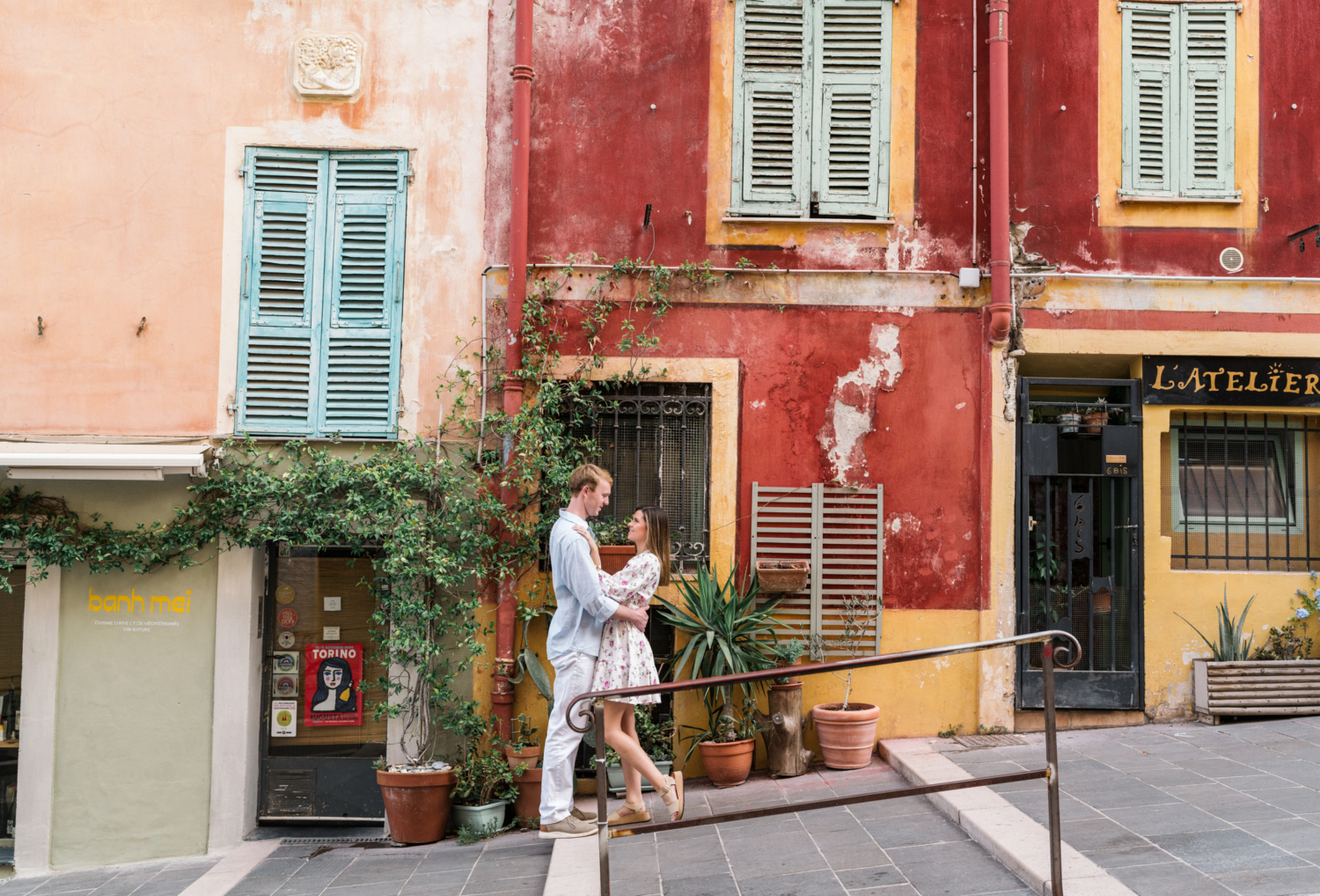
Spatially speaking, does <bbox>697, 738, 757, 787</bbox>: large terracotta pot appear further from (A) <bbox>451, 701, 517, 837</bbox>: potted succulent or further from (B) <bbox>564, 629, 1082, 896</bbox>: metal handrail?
(B) <bbox>564, 629, 1082, 896</bbox>: metal handrail

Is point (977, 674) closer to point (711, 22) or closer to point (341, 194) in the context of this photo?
point (711, 22)

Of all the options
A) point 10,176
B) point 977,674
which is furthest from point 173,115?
point 977,674

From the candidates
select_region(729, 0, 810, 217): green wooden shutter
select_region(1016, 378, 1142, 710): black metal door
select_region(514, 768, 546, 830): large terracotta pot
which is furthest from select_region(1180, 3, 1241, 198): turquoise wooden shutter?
select_region(514, 768, 546, 830): large terracotta pot

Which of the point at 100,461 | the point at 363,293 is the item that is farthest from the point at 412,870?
the point at 363,293

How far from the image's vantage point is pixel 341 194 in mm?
7531

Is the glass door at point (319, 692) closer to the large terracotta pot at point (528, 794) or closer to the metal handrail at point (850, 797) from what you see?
the large terracotta pot at point (528, 794)

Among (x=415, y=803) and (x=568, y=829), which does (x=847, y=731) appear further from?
(x=415, y=803)

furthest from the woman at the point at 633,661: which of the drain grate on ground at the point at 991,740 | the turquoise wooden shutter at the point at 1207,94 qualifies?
the turquoise wooden shutter at the point at 1207,94

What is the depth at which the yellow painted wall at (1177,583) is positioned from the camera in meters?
7.38

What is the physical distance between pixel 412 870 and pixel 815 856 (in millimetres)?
2494

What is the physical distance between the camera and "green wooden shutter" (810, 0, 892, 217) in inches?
295

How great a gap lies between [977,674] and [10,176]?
7.97 m

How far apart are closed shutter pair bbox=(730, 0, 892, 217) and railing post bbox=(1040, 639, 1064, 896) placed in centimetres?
413

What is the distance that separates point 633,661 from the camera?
5461 mm
